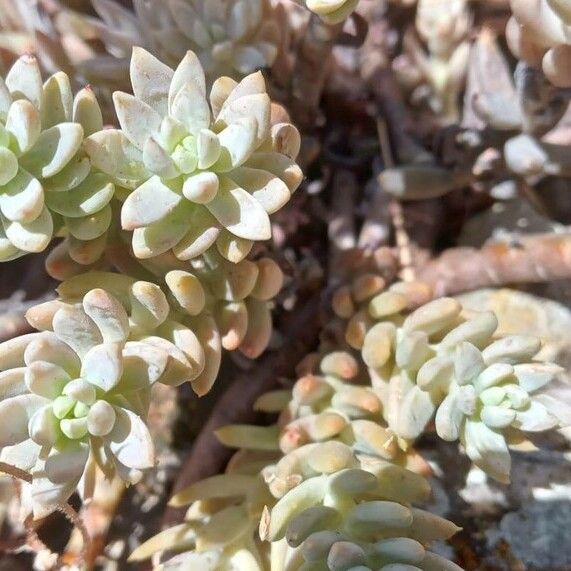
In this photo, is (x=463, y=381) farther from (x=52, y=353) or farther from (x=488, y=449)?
(x=52, y=353)

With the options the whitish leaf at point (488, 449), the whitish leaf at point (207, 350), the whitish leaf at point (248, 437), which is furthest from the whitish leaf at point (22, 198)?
the whitish leaf at point (488, 449)

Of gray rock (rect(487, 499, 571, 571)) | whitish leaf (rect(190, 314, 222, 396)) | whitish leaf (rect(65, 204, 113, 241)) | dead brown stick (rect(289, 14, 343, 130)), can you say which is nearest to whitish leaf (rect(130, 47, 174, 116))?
whitish leaf (rect(65, 204, 113, 241))

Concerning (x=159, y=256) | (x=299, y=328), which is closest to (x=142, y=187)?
(x=159, y=256)

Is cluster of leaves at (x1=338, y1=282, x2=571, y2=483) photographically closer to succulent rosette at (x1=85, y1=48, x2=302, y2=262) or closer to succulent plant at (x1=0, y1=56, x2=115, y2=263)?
succulent rosette at (x1=85, y1=48, x2=302, y2=262)

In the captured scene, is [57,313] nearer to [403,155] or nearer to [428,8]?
[403,155]

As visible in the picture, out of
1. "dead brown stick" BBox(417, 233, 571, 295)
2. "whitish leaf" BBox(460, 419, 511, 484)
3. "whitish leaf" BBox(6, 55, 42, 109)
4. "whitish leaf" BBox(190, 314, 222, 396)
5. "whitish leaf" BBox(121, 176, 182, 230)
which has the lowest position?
"whitish leaf" BBox(460, 419, 511, 484)

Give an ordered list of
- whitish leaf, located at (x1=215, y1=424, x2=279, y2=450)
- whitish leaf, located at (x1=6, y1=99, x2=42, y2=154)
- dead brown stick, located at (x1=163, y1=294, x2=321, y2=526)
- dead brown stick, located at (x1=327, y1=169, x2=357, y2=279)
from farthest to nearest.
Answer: dead brown stick, located at (x1=327, y1=169, x2=357, y2=279)
dead brown stick, located at (x1=163, y1=294, x2=321, y2=526)
whitish leaf, located at (x1=215, y1=424, x2=279, y2=450)
whitish leaf, located at (x1=6, y1=99, x2=42, y2=154)
